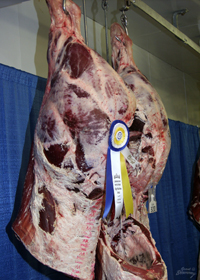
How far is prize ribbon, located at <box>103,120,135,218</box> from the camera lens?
2.61 ft

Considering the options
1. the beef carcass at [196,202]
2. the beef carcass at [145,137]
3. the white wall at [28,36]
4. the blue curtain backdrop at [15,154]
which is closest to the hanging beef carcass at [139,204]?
the beef carcass at [145,137]

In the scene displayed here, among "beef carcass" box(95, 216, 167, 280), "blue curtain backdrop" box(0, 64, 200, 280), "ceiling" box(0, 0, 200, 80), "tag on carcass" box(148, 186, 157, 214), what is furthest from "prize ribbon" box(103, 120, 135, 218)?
"ceiling" box(0, 0, 200, 80)

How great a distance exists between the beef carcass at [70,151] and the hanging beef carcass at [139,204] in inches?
3.4

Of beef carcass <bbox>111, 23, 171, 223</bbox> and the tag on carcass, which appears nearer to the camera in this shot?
beef carcass <bbox>111, 23, 171, 223</bbox>

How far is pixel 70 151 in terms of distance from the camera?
30.8 inches

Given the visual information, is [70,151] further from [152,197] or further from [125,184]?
[152,197]

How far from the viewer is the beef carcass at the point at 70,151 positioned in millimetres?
778

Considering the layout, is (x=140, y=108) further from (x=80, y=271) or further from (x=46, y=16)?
(x=46, y=16)

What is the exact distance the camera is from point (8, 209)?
110 centimetres

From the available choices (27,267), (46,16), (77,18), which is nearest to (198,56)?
(46,16)

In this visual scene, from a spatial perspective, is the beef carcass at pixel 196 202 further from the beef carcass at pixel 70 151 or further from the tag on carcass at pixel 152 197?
the beef carcass at pixel 70 151

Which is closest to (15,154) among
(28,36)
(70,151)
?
(70,151)

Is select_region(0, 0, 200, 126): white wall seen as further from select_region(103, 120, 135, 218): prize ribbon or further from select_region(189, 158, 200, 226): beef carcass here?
select_region(189, 158, 200, 226): beef carcass

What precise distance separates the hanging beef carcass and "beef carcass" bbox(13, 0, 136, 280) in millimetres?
88
